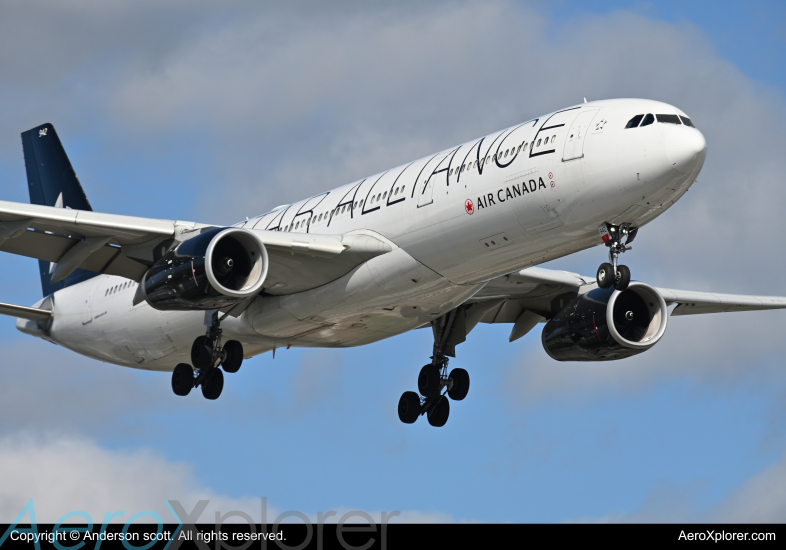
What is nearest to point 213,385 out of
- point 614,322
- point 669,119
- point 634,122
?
point 614,322

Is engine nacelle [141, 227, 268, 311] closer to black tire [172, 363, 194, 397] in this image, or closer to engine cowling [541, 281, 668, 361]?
black tire [172, 363, 194, 397]

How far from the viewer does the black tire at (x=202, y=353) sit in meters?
31.3

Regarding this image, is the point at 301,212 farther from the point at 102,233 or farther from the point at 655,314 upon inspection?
the point at 655,314

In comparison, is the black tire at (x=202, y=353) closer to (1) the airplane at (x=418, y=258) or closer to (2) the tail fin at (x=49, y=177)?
(1) the airplane at (x=418, y=258)

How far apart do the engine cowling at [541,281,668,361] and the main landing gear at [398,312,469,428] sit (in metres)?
4.14

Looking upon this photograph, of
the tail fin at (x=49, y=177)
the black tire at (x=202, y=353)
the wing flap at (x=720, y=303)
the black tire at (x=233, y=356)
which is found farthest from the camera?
the tail fin at (x=49, y=177)

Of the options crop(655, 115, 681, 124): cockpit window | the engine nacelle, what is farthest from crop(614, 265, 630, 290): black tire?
the engine nacelle

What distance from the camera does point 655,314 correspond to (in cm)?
3117

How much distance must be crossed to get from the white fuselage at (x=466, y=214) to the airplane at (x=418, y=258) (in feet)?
0.13

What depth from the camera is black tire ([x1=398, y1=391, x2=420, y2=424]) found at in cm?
3488

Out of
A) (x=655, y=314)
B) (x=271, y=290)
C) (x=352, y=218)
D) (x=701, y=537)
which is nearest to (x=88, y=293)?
(x=271, y=290)

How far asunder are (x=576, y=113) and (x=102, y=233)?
459 inches

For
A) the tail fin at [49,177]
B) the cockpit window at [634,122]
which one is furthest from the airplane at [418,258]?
the tail fin at [49,177]

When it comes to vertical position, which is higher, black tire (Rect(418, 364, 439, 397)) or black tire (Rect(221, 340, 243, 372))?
black tire (Rect(418, 364, 439, 397))
